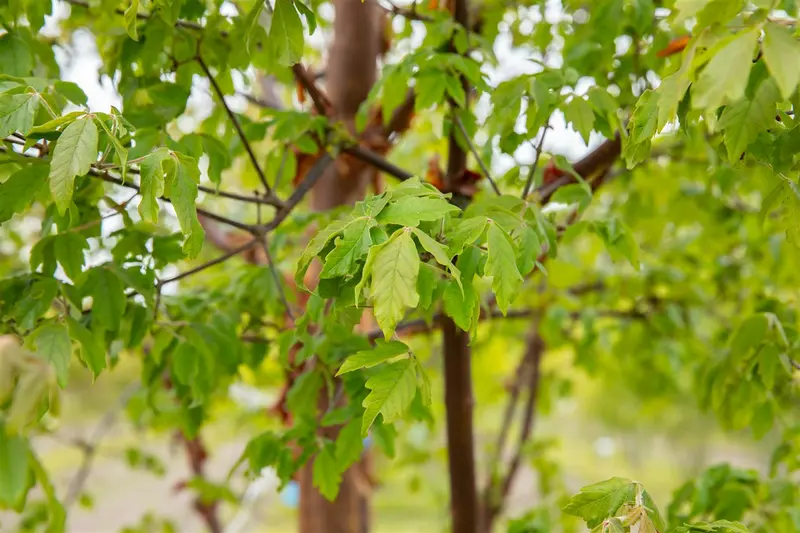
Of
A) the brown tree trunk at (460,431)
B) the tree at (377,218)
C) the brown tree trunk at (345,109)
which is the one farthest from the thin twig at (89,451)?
the brown tree trunk at (460,431)

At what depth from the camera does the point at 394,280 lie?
1.58 feet

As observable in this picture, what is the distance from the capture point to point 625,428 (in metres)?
4.07

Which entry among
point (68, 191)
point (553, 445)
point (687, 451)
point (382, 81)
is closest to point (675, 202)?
point (553, 445)

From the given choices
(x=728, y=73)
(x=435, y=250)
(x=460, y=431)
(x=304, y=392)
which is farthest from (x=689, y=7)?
(x=460, y=431)

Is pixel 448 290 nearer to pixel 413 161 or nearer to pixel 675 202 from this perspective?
pixel 675 202

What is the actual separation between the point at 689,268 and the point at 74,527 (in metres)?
2.92

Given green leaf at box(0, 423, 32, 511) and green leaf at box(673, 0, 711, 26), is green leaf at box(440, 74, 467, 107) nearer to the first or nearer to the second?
green leaf at box(673, 0, 711, 26)

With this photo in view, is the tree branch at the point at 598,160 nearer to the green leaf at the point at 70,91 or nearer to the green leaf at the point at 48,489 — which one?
the green leaf at the point at 70,91

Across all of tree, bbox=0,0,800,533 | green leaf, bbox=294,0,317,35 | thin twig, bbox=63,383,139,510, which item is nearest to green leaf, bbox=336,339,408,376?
tree, bbox=0,0,800,533

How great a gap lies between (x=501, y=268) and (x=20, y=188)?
0.42 metres

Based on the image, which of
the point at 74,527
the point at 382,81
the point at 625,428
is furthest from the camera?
the point at 625,428

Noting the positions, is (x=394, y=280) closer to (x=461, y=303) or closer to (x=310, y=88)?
(x=461, y=303)

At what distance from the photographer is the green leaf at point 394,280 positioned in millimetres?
480

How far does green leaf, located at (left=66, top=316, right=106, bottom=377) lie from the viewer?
2.12ft
